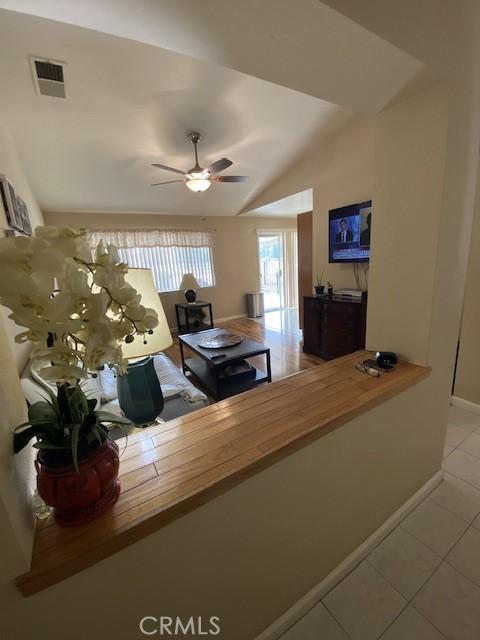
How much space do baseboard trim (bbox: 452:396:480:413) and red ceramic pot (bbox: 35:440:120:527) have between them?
8.57ft

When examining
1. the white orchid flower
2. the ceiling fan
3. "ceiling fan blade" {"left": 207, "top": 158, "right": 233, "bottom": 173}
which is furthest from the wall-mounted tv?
the white orchid flower

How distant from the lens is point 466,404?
212 cm

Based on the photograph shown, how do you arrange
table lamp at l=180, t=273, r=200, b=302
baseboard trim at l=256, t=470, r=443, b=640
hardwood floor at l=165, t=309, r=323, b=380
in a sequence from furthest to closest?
table lamp at l=180, t=273, r=200, b=302 → hardwood floor at l=165, t=309, r=323, b=380 → baseboard trim at l=256, t=470, r=443, b=640

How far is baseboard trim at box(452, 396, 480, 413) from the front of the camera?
207 cm

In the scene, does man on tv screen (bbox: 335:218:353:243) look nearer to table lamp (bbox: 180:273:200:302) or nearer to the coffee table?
the coffee table

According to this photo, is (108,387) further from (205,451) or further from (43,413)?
(43,413)

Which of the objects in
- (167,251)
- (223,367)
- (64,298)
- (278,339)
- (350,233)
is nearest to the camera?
(64,298)

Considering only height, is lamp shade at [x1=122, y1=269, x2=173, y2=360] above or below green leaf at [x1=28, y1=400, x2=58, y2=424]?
above

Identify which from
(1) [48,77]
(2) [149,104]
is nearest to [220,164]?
(2) [149,104]

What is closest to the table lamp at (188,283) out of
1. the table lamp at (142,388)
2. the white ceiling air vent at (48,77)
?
the white ceiling air vent at (48,77)

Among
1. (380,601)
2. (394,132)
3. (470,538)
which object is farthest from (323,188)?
(380,601)

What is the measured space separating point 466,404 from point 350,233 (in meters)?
2.01

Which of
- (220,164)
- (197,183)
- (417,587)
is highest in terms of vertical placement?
(220,164)

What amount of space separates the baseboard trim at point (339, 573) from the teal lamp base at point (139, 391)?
90 centimetres
